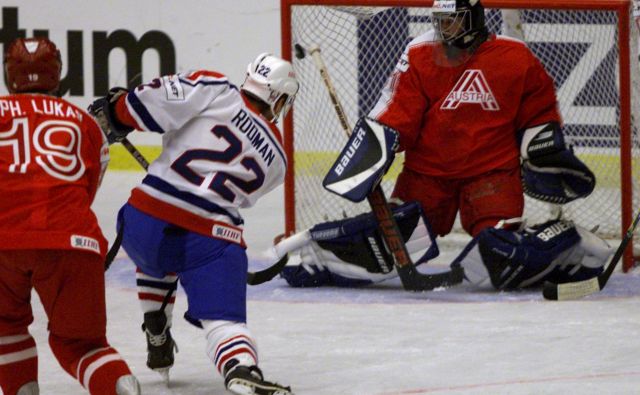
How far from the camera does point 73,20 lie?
717cm

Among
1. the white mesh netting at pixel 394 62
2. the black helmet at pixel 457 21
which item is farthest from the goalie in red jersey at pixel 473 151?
the white mesh netting at pixel 394 62

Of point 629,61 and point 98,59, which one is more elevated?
A: point 629,61

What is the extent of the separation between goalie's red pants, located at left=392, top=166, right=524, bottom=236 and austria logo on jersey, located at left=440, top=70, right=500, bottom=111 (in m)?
0.24

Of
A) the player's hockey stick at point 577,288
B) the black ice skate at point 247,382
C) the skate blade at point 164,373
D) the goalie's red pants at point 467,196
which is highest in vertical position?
the black ice skate at point 247,382

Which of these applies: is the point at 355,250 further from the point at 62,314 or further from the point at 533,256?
the point at 62,314

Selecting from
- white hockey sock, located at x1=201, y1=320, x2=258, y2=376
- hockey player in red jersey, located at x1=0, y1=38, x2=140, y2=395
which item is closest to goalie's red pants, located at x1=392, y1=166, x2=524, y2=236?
white hockey sock, located at x1=201, y1=320, x2=258, y2=376

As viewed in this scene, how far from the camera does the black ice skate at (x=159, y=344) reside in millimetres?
3508

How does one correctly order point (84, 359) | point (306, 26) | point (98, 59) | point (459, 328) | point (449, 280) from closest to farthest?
point (84, 359)
point (459, 328)
point (449, 280)
point (306, 26)
point (98, 59)

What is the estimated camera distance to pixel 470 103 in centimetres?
483

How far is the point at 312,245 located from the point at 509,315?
849mm

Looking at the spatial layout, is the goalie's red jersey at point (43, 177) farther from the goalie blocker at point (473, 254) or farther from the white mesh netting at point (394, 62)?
the white mesh netting at point (394, 62)

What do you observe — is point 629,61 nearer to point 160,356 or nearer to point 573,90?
point 573,90

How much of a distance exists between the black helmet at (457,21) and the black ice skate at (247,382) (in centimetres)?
195

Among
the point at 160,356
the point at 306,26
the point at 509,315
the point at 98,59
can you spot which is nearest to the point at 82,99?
the point at 98,59
